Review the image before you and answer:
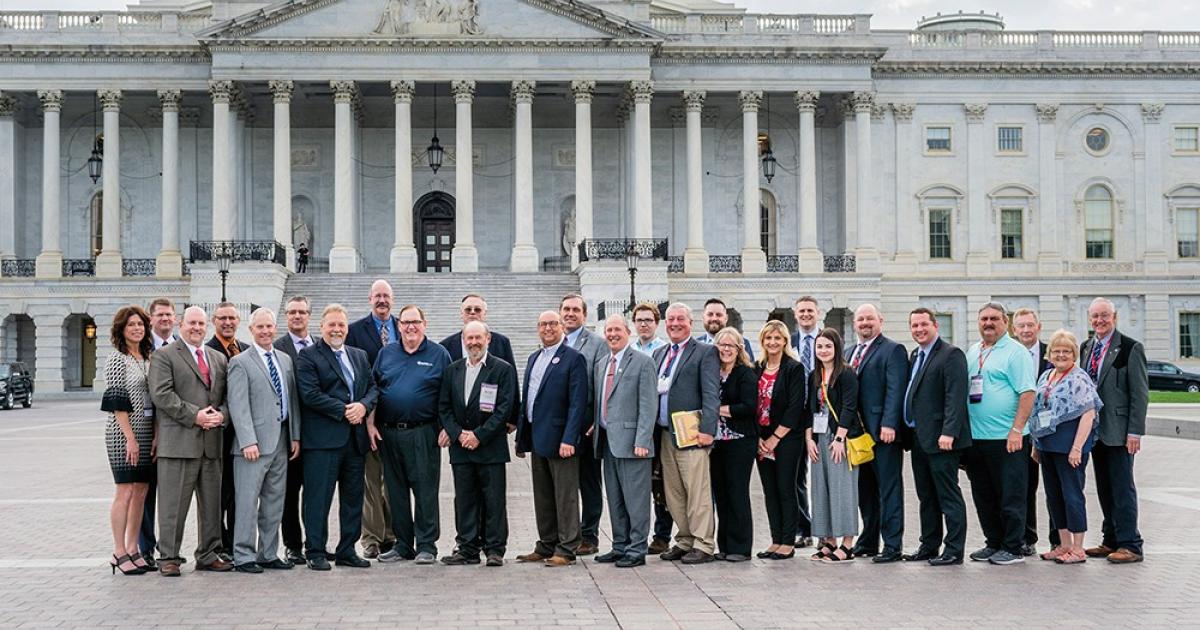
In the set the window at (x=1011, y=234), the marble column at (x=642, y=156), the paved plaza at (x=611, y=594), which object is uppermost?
the marble column at (x=642, y=156)

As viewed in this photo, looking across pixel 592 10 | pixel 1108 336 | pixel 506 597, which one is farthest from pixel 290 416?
pixel 592 10

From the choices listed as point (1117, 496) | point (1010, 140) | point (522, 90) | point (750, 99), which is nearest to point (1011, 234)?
point (1010, 140)

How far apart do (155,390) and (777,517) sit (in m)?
5.92

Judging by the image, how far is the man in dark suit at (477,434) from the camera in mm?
11797

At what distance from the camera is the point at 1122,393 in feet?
39.6

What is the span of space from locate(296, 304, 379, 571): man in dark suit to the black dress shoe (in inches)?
209

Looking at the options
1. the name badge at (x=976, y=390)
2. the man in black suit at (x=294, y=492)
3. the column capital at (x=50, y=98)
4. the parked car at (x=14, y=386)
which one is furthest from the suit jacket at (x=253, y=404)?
the column capital at (x=50, y=98)

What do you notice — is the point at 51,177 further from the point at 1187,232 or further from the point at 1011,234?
the point at 1187,232

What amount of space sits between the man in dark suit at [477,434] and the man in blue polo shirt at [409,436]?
19 cm

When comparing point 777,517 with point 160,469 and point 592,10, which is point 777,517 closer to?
point 160,469

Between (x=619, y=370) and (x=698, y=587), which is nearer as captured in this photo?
(x=698, y=587)

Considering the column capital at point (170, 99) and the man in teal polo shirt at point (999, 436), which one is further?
the column capital at point (170, 99)

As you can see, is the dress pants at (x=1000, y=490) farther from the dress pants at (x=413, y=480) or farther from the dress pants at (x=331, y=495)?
the dress pants at (x=331, y=495)

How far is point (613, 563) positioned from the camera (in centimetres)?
1175
